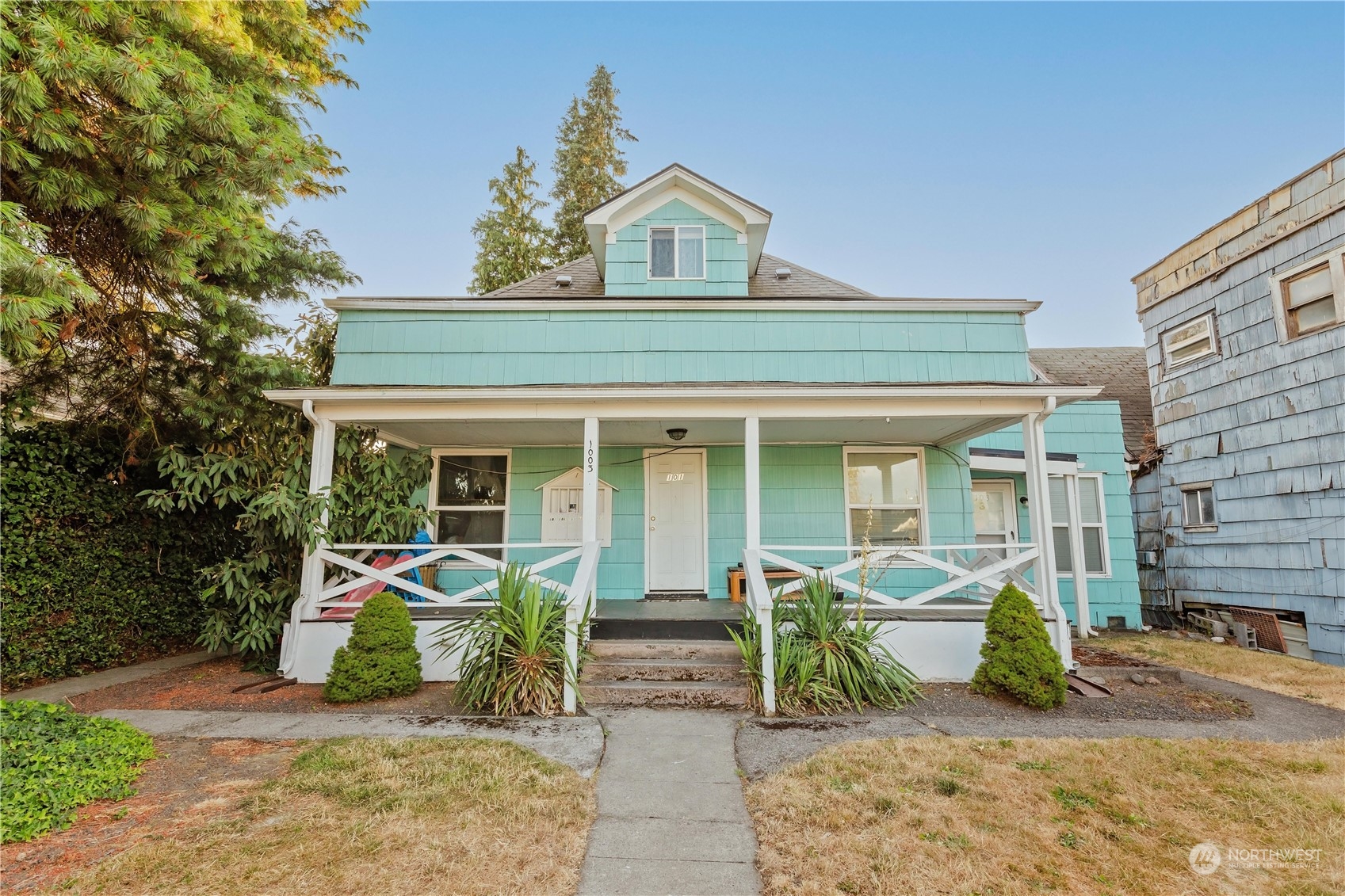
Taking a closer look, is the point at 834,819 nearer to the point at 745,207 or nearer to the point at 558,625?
the point at 558,625

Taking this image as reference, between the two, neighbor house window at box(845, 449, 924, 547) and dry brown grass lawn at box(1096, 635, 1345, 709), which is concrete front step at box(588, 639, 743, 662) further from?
dry brown grass lawn at box(1096, 635, 1345, 709)

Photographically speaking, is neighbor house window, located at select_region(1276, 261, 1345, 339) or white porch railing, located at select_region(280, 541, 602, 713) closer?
white porch railing, located at select_region(280, 541, 602, 713)

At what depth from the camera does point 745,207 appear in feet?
29.0

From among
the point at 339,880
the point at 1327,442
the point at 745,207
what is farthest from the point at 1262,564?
the point at 339,880

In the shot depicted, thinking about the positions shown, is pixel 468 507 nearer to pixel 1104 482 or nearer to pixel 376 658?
pixel 376 658

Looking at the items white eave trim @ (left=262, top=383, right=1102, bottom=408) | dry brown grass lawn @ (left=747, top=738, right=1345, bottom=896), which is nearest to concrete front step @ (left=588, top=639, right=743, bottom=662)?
dry brown grass lawn @ (left=747, top=738, right=1345, bottom=896)

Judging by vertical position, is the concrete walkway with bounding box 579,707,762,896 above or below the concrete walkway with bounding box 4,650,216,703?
above

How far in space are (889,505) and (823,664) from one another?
3834 millimetres

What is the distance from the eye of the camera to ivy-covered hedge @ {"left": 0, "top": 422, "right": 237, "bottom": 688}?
234 inches

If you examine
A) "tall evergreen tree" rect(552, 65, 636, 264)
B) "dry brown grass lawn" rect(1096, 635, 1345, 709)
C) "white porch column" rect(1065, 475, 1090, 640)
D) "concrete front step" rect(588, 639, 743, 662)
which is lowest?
"dry brown grass lawn" rect(1096, 635, 1345, 709)

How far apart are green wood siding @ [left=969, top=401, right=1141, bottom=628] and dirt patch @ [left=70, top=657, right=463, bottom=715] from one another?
8.71 metres

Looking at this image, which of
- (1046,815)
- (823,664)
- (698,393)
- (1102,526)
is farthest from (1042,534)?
(1102,526)

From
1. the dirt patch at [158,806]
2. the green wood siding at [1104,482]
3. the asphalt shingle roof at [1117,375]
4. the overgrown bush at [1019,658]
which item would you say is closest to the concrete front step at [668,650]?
the overgrown bush at [1019,658]

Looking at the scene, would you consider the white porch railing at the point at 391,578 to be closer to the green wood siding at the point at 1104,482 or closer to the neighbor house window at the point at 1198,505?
the green wood siding at the point at 1104,482
